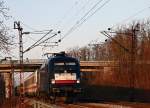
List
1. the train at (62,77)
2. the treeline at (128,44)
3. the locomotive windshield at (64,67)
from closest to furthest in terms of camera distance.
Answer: the train at (62,77)
the locomotive windshield at (64,67)
the treeline at (128,44)

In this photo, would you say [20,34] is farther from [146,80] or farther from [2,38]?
[146,80]

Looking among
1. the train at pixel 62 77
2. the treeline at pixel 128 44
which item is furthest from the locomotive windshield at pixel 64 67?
the treeline at pixel 128 44

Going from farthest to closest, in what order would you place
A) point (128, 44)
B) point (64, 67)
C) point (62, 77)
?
point (128, 44)
point (64, 67)
point (62, 77)

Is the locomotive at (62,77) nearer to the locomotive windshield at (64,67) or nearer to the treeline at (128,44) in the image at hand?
the locomotive windshield at (64,67)

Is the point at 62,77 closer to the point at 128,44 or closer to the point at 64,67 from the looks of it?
the point at 64,67

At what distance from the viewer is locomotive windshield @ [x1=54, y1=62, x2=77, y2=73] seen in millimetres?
38031

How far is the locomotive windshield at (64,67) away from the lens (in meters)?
38.0

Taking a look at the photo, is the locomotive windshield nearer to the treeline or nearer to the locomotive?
the locomotive

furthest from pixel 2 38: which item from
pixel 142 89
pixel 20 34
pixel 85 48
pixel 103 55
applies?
pixel 85 48

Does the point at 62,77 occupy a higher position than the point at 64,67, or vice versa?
the point at 64,67

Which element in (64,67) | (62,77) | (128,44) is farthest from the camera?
(128,44)

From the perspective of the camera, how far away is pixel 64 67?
38.1m

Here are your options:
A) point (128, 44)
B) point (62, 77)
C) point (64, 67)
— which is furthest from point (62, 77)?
point (128, 44)

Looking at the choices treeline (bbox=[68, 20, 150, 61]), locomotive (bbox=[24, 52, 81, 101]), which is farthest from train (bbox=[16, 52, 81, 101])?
treeline (bbox=[68, 20, 150, 61])
